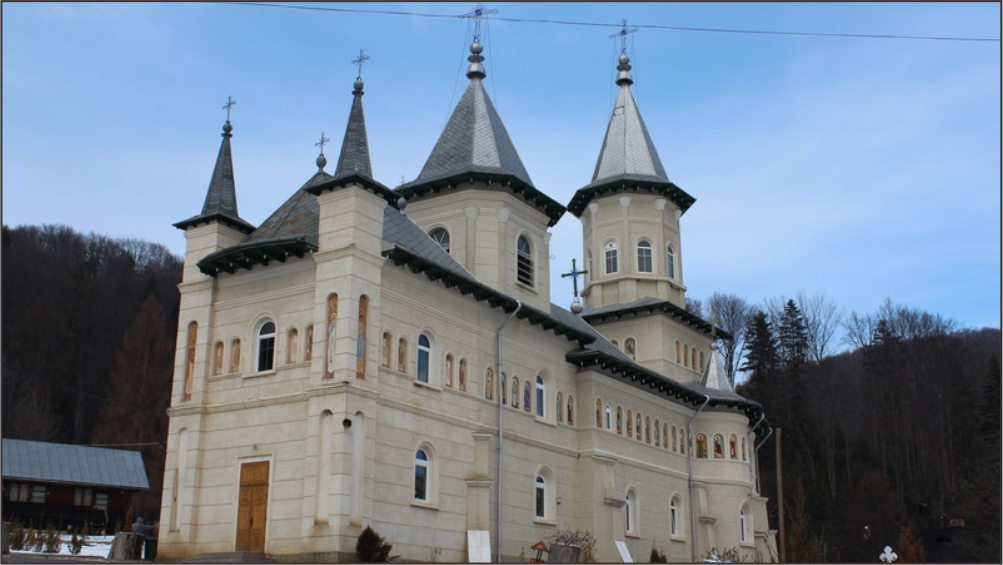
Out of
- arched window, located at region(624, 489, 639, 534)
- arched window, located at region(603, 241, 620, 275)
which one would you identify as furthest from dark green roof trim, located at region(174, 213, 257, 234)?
arched window, located at region(603, 241, 620, 275)

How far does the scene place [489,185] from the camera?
34.1 meters

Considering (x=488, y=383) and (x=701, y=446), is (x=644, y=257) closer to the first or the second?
(x=701, y=446)

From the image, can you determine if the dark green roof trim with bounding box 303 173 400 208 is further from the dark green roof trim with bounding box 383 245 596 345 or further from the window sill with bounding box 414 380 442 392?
the window sill with bounding box 414 380 442 392

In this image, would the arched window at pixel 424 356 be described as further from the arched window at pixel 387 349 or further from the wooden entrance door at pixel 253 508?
the wooden entrance door at pixel 253 508

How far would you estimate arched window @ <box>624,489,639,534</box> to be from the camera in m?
36.6

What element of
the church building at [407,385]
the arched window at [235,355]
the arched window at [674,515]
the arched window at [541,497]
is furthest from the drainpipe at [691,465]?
the arched window at [235,355]

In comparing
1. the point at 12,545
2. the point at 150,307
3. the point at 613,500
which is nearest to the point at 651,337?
the point at 613,500

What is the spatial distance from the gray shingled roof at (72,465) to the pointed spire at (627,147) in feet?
83.0

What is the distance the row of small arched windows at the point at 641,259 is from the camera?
46.0 meters

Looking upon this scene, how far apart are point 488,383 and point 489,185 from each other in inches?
288

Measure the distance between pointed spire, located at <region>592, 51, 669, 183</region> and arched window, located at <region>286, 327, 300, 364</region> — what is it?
960 inches

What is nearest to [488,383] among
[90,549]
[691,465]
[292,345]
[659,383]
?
[292,345]

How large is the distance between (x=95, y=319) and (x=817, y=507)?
161 feet

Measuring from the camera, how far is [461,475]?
28234mm
